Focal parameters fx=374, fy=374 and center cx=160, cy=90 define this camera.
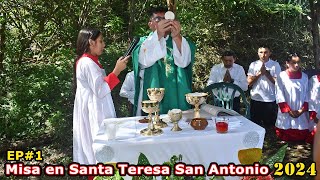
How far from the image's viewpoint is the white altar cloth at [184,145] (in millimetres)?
2637

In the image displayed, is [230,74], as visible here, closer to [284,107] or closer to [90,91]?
[284,107]

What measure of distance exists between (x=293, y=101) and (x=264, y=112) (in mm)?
649

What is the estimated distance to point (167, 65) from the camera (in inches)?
145

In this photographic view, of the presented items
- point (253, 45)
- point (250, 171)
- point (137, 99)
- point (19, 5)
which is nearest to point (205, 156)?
point (250, 171)

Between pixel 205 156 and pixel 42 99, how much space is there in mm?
3430

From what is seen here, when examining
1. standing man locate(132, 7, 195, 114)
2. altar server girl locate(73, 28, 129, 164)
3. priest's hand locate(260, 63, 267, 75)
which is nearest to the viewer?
altar server girl locate(73, 28, 129, 164)

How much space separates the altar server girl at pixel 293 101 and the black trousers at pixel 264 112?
0.41m

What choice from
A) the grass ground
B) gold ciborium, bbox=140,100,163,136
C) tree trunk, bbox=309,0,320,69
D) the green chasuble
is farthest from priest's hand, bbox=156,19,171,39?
tree trunk, bbox=309,0,320,69

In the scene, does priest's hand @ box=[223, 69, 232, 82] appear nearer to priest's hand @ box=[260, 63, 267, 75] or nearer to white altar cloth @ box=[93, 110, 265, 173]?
priest's hand @ box=[260, 63, 267, 75]

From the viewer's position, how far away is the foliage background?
5.44m

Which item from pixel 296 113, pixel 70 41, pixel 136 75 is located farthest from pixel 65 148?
pixel 296 113

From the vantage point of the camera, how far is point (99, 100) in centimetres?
354

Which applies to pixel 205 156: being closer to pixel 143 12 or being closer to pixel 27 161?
pixel 27 161

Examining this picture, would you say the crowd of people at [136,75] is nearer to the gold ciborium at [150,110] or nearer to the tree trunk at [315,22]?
the gold ciborium at [150,110]
